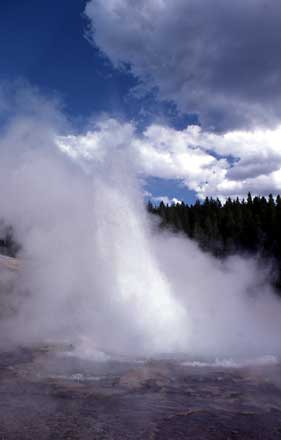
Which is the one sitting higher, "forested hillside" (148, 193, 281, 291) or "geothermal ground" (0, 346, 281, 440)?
"forested hillside" (148, 193, 281, 291)

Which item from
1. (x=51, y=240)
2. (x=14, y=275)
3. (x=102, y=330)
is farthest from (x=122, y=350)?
(x=14, y=275)

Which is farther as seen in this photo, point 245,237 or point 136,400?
point 245,237

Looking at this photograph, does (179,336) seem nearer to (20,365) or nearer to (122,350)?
(122,350)

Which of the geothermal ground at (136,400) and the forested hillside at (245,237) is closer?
the geothermal ground at (136,400)

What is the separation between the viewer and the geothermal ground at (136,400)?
3.81 m

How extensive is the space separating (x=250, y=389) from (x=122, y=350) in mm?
2793

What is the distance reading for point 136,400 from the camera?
4.77 metres

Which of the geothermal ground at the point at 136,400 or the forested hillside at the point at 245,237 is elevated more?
the forested hillside at the point at 245,237

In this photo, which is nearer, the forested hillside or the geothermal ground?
the geothermal ground

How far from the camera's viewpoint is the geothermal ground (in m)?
3.81

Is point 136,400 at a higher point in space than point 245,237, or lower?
lower

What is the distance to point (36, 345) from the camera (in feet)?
27.5

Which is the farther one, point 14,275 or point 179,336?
point 14,275

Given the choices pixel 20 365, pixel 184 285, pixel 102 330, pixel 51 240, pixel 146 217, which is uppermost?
pixel 146 217
